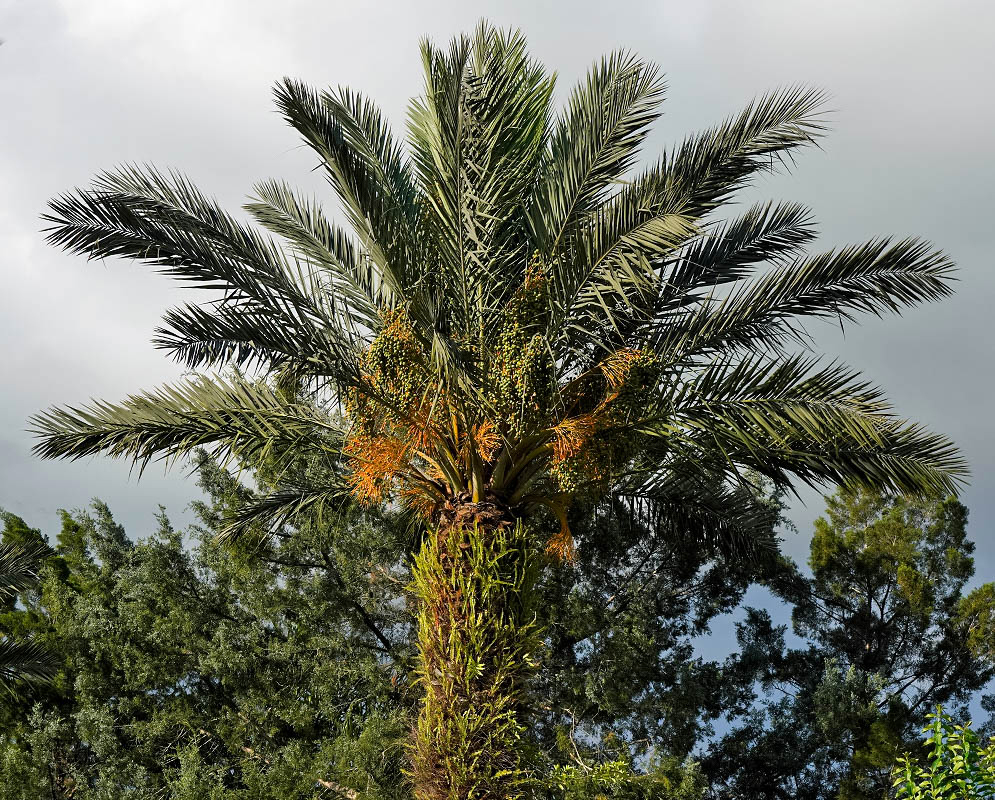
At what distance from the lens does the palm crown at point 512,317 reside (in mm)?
7766

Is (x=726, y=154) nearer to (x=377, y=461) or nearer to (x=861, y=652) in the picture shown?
(x=377, y=461)

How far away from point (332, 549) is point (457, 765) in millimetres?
8713

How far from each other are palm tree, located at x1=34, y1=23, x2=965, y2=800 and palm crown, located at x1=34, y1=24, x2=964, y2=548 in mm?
24

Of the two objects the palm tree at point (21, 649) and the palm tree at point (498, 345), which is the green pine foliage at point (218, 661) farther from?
the palm tree at point (498, 345)

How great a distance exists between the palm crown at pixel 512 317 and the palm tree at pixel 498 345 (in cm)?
2

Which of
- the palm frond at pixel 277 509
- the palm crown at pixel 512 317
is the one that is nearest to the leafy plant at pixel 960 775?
the palm crown at pixel 512 317

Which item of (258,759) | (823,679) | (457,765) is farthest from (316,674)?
(823,679)

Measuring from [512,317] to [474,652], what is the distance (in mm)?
2609

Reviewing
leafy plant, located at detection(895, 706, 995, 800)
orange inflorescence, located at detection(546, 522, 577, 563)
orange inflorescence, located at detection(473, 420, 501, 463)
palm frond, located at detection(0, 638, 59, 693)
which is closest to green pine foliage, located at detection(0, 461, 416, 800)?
palm frond, located at detection(0, 638, 59, 693)

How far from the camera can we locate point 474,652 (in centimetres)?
758

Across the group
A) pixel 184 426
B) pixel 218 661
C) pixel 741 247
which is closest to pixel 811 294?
pixel 741 247

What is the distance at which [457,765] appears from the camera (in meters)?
7.29

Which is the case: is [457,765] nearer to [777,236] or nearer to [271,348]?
[271,348]

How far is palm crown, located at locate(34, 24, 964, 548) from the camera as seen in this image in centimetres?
777
